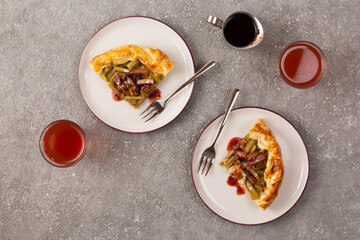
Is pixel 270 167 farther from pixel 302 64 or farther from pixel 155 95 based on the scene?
pixel 155 95

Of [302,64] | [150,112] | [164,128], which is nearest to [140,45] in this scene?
[150,112]

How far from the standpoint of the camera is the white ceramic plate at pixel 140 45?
288 cm

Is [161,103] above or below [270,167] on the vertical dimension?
above

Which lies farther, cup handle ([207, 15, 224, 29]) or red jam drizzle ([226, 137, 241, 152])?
red jam drizzle ([226, 137, 241, 152])

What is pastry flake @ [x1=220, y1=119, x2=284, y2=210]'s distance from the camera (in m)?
A: 2.68

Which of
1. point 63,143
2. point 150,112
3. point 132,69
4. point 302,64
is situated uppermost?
point 302,64

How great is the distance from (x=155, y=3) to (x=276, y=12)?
91 cm

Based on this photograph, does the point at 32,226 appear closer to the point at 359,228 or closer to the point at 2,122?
the point at 2,122

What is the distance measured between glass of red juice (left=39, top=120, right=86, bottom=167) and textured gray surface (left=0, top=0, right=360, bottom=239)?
149mm

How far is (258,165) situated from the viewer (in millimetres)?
2781

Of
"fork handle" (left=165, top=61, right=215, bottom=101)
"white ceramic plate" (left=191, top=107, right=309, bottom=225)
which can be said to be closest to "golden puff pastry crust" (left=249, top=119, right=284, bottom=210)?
"white ceramic plate" (left=191, top=107, right=309, bottom=225)

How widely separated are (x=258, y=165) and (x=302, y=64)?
790 millimetres

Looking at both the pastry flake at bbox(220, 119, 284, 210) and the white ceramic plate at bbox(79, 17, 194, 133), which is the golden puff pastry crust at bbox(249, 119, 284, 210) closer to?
the pastry flake at bbox(220, 119, 284, 210)

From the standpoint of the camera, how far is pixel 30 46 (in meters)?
3.05
